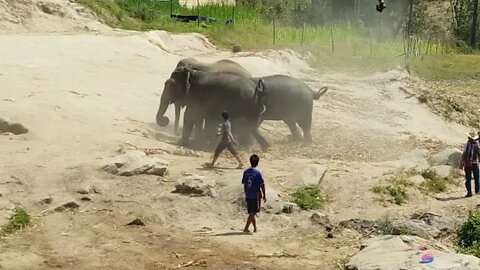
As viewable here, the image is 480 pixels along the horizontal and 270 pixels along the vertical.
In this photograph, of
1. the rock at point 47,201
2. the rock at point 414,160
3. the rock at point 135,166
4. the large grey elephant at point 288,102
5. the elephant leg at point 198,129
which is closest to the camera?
the rock at point 47,201

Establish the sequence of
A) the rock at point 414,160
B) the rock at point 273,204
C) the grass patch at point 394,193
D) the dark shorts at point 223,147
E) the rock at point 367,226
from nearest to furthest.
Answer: the rock at point 367,226, the rock at point 273,204, the grass patch at point 394,193, the dark shorts at point 223,147, the rock at point 414,160

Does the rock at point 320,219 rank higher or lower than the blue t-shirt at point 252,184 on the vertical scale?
lower

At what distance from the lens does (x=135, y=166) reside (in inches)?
548

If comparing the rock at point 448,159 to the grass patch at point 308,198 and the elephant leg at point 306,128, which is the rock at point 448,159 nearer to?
the elephant leg at point 306,128

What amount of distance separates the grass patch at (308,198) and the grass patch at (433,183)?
7.79ft

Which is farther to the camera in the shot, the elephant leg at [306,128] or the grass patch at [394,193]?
the elephant leg at [306,128]

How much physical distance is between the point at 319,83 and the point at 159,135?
12.7 m

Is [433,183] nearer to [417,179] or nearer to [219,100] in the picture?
[417,179]

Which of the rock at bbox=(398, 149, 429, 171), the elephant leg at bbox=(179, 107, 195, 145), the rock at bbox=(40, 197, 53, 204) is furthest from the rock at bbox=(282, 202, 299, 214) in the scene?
the elephant leg at bbox=(179, 107, 195, 145)

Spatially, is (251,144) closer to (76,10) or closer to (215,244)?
(215,244)

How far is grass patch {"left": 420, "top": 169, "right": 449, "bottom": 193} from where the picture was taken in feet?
50.9

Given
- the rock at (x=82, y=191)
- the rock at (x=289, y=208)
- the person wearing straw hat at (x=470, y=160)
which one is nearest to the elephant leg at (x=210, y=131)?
the rock at (x=289, y=208)

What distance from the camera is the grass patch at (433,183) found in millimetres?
15500

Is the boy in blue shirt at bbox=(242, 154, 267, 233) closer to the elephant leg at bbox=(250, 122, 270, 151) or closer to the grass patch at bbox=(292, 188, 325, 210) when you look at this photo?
the grass patch at bbox=(292, 188, 325, 210)
